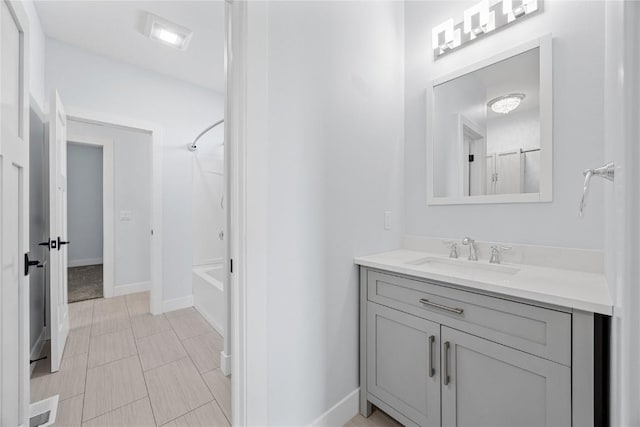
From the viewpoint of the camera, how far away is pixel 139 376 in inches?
74.3

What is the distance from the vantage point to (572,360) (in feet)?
2.91

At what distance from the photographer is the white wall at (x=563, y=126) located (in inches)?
49.7

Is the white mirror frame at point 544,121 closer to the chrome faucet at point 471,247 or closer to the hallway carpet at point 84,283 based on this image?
the chrome faucet at point 471,247

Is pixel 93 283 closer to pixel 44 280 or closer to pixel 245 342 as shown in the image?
pixel 44 280

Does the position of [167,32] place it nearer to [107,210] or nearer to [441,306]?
[107,210]

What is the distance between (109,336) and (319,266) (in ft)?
7.53

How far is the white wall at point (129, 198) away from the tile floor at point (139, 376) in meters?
1.00

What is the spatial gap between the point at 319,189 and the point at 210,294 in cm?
196

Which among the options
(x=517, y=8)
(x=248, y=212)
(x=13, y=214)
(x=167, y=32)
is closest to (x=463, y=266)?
(x=248, y=212)

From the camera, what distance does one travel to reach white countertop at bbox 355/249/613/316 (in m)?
0.88

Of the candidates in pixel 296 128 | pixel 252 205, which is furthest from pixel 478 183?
pixel 252 205

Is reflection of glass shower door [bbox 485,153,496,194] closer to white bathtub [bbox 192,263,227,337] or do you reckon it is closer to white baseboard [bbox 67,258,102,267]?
white bathtub [bbox 192,263,227,337]

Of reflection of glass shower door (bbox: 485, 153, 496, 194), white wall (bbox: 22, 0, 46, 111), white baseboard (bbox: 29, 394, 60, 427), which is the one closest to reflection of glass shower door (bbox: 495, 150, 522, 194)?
reflection of glass shower door (bbox: 485, 153, 496, 194)

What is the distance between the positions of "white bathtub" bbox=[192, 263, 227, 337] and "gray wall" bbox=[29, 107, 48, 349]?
48.4 inches
